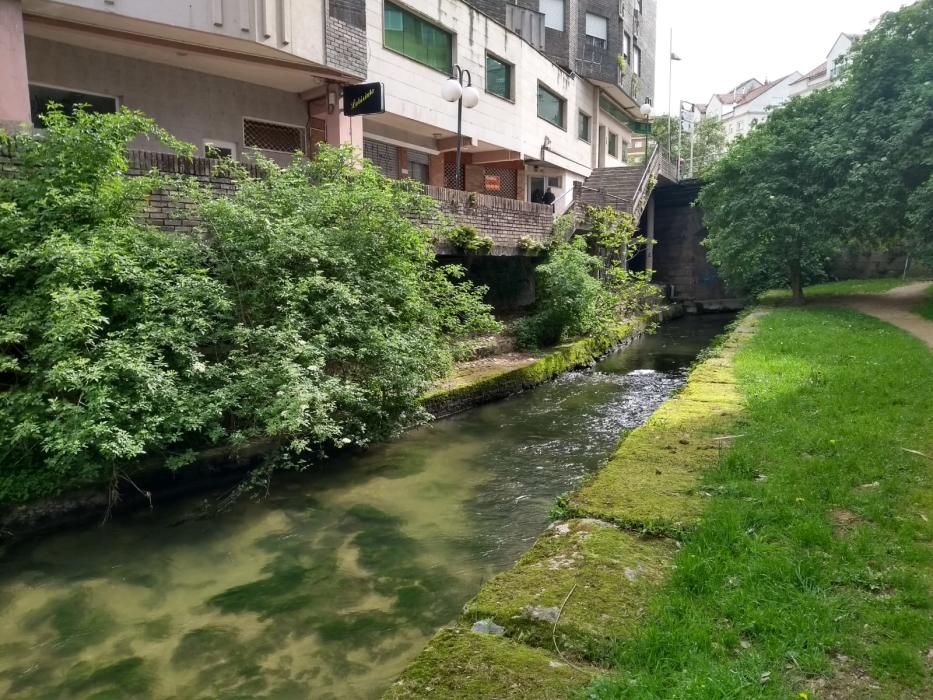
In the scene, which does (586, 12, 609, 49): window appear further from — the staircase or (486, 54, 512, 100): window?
(486, 54, 512, 100): window

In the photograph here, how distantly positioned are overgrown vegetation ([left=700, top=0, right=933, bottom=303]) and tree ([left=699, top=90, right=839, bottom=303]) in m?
0.03

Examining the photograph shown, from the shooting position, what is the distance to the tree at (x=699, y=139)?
133 feet

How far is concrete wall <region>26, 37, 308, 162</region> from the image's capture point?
10.8 meters

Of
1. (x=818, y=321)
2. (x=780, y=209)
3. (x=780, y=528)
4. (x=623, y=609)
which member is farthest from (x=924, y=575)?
(x=780, y=209)

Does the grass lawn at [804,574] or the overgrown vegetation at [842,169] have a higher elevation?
the overgrown vegetation at [842,169]

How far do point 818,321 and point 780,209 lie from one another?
14.2ft

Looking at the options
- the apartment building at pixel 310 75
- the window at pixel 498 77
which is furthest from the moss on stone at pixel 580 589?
the window at pixel 498 77

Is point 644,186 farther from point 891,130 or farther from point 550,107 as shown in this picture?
point 891,130

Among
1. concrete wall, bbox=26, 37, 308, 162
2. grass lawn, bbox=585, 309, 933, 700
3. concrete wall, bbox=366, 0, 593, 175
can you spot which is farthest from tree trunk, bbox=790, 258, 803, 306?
concrete wall, bbox=26, 37, 308, 162

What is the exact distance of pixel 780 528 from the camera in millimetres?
4344

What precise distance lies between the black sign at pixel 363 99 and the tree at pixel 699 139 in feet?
99.9

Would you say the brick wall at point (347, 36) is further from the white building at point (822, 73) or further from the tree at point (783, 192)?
the white building at point (822, 73)

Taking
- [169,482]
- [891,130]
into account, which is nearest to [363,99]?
[169,482]

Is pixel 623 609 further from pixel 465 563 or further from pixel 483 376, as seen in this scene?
pixel 483 376
